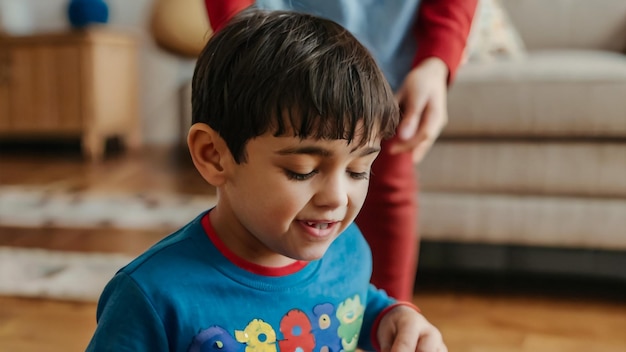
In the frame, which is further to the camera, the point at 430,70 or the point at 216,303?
the point at 430,70

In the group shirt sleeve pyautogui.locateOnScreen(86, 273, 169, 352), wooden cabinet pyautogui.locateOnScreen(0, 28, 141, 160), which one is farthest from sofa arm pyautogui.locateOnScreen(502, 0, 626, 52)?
wooden cabinet pyautogui.locateOnScreen(0, 28, 141, 160)

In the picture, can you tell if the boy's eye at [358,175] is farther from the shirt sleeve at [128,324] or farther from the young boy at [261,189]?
the shirt sleeve at [128,324]

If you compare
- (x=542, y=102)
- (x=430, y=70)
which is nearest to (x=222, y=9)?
(x=430, y=70)

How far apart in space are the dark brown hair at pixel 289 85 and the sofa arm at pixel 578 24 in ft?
5.06

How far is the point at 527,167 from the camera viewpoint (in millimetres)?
1354

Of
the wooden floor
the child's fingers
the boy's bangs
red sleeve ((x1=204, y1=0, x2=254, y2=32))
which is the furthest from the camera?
the wooden floor

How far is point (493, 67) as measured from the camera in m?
1.46

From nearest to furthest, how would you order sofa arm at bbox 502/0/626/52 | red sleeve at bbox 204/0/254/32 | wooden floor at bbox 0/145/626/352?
red sleeve at bbox 204/0/254/32 → wooden floor at bbox 0/145/626/352 → sofa arm at bbox 502/0/626/52

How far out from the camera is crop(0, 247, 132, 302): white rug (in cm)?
138

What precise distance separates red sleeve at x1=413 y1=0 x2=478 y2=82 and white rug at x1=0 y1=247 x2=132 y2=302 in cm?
80

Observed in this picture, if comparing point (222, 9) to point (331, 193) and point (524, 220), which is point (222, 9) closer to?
point (331, 193)

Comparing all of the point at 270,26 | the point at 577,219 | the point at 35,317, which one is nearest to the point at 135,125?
the point at 35,317

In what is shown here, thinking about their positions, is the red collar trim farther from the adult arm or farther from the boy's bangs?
the adult arm

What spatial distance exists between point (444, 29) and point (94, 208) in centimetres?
143
